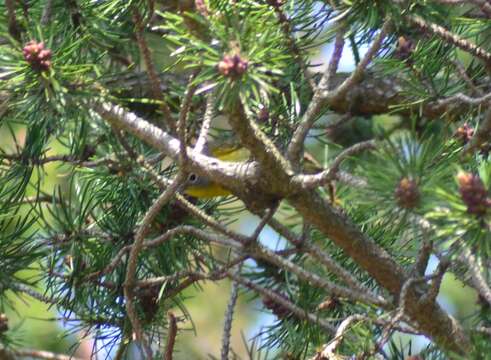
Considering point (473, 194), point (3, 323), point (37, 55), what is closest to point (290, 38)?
point (37, 55)

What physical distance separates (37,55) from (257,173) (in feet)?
1.16

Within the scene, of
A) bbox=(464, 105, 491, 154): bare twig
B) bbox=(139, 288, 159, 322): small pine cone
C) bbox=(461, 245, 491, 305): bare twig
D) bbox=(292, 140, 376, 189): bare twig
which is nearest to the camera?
bbox=(461, 245, 491, 305): bare twig

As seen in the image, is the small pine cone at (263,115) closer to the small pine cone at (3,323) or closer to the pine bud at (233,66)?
the pine bud at (233,66)

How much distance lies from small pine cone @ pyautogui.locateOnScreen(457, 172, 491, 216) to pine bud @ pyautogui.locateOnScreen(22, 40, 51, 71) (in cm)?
54

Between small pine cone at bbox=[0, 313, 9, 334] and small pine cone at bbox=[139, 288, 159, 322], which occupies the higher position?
small pine cone at bbox=[0, 313, 9, 334]

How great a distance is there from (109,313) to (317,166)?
2.09 ft

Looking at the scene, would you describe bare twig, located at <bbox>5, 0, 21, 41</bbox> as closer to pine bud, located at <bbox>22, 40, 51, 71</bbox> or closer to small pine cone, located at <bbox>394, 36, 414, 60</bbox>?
pine bud, located at <bbox>22, 40, 51, 71</bbox>

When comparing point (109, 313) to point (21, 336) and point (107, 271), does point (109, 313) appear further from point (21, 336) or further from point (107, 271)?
point (21, 336)

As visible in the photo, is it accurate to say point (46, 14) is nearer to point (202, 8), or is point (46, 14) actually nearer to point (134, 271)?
point (202, 8)

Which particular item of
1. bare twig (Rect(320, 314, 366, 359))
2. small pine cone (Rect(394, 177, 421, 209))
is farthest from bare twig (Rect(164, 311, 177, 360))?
small pine cone (Rect(394, 177, 421, 209))

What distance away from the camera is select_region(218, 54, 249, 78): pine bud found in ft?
3.84

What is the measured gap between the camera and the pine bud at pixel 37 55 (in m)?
1.27

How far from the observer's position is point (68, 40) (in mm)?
1373

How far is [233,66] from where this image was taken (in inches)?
46.0
